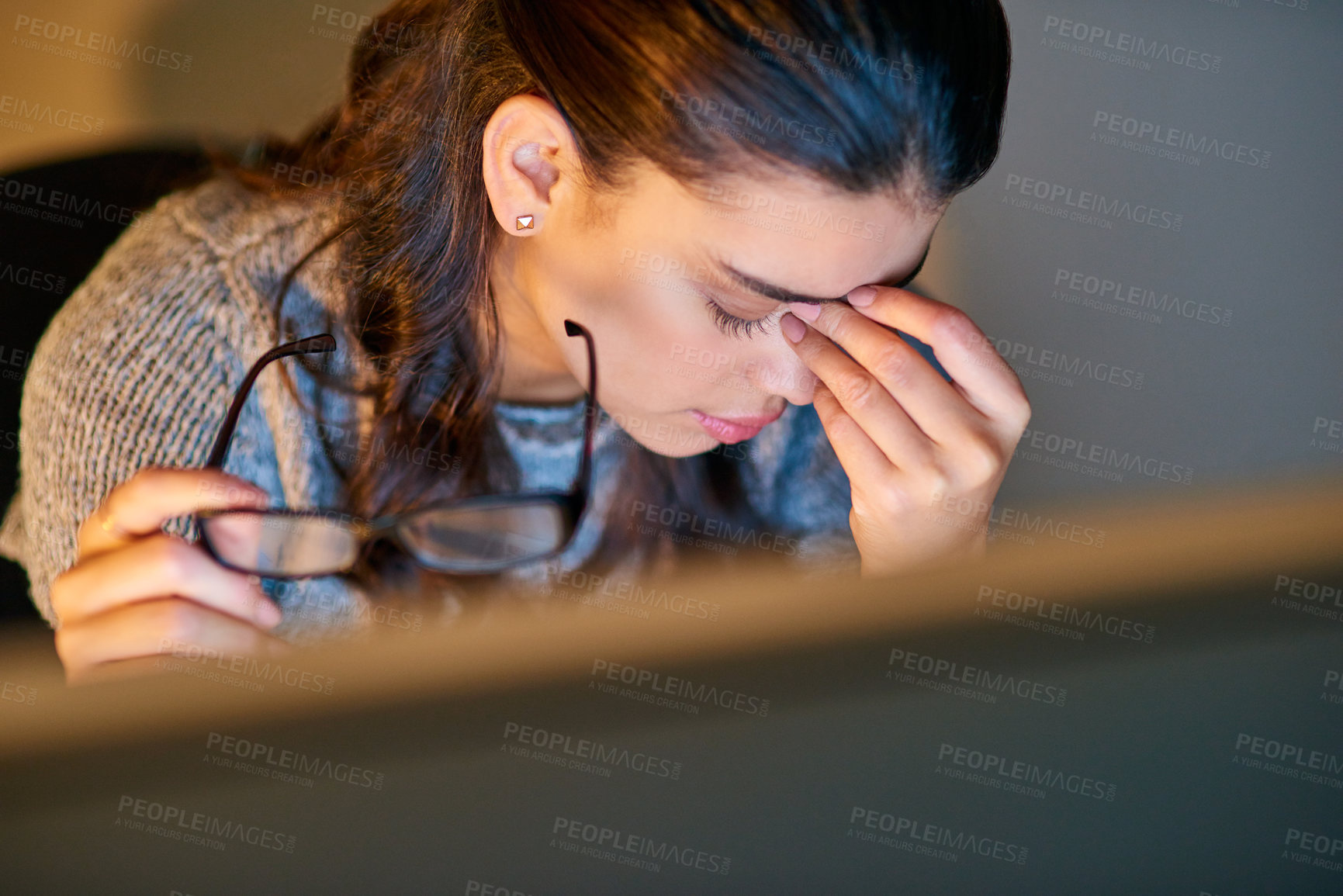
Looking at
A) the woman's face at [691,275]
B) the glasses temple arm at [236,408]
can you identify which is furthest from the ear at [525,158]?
the glasses temple arm at [236,408]

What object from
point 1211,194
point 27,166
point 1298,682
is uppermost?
point 1211,194

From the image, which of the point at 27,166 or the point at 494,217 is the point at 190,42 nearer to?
the point at 27,166

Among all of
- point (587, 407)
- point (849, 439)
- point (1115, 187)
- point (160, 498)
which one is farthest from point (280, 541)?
point (1115, 187)

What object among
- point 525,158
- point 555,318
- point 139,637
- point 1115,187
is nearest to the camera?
point 139,637

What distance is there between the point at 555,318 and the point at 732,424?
0.22 metres

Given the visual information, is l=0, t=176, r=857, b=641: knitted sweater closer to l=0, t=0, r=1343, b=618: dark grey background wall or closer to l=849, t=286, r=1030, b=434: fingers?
l=0, t=0, r=1343, b=618: dark grey background wall

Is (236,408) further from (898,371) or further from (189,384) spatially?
(898,371)

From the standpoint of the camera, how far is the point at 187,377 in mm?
927

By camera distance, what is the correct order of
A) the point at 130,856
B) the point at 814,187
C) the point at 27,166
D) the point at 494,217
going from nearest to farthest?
the point at 130,856 → the point at 814,187 → the point at 494,217 → the point at 27,166

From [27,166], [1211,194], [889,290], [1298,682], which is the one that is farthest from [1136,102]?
[27,166]

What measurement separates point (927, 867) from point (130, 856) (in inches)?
20.8

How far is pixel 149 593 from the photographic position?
0.68 m

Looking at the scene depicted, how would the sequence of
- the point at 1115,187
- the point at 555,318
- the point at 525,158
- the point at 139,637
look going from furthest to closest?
the point at 1115,187, the point at 555,318, the point at 525,158, the point at 139,637

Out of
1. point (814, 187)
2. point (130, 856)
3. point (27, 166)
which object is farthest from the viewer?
point (27, 166)
